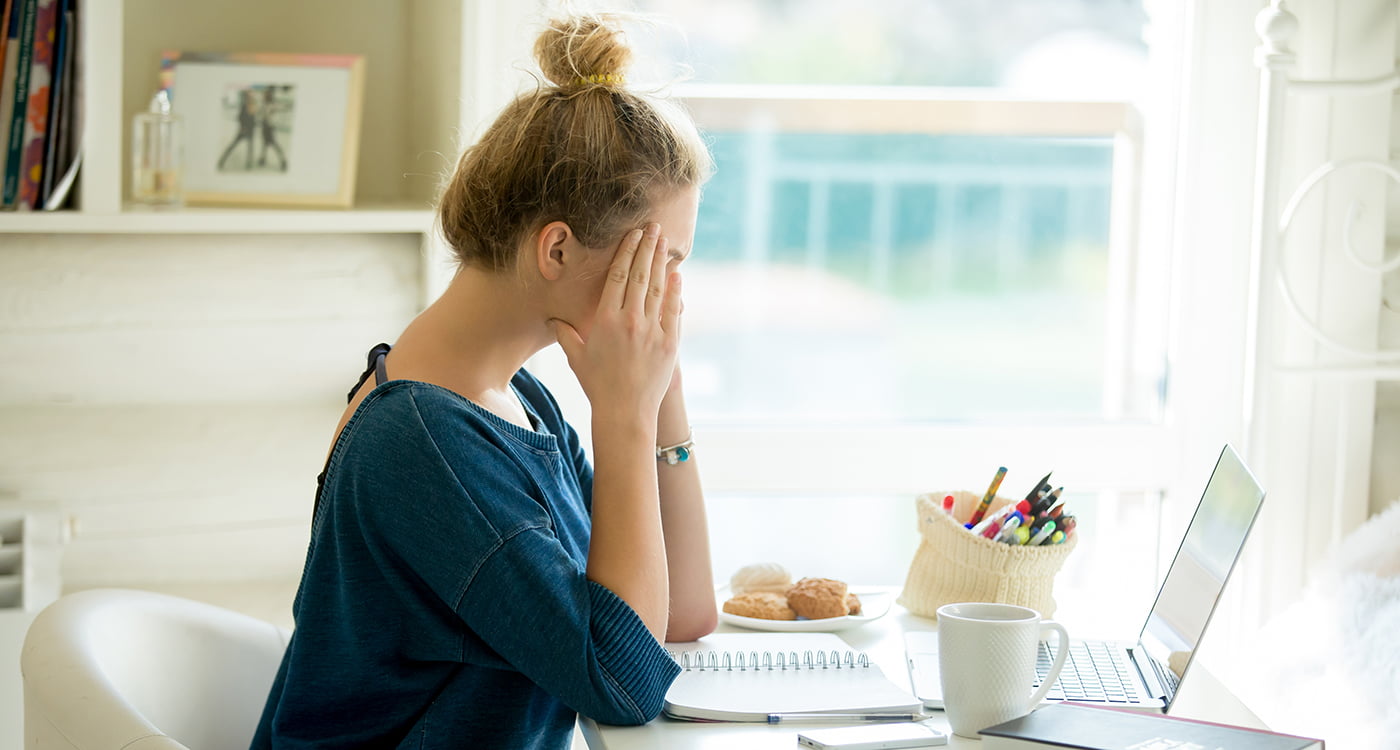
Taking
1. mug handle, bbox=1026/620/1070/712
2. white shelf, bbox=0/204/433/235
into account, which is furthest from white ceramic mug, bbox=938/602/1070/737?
white shelf, bbox=0/204/433/235

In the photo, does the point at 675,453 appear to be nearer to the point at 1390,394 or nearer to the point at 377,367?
the point at 377,367

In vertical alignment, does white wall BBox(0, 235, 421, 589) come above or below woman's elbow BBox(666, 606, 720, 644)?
above

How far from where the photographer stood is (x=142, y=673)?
1171 millimetres

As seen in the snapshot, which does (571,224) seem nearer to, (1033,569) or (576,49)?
(576,49)

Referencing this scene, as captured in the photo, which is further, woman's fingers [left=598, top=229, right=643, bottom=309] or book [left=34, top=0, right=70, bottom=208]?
book [left=34, top=0, right=70, bottom=208]

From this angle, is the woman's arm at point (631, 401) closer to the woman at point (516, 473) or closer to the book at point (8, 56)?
the woman at point (516, 473)

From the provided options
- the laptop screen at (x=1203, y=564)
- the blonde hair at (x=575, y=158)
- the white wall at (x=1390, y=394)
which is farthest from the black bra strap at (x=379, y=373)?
the white wall at (x=1390, y=394)

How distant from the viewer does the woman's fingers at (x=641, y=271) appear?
113cm

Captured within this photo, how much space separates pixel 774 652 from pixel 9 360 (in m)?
1.21

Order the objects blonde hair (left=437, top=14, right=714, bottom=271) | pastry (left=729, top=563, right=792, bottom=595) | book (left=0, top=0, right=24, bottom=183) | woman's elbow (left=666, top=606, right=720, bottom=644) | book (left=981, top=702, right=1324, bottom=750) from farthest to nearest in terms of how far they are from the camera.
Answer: book (left=0, top=0, right=24, bottom=183) → pastry (left=729, top=563, right=792, bottom=595) → woman's elbow (left=666, top=606, right=720, bottom=644) → blonde hair (left=437, top=14, right=714, bottom=271) → book (left=981, top=702, right=1324, bottom=750)

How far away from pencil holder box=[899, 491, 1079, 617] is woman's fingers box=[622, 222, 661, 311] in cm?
45

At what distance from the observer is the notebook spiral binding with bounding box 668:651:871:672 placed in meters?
1.17

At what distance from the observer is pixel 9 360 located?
178 cm

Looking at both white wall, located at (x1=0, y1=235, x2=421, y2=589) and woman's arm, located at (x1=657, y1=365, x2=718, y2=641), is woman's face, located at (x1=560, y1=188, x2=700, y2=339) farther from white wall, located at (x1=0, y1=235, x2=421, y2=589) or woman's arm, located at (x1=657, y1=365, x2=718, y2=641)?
white wall, located at (x1=0, y1=235, x2=421, y2=589)
